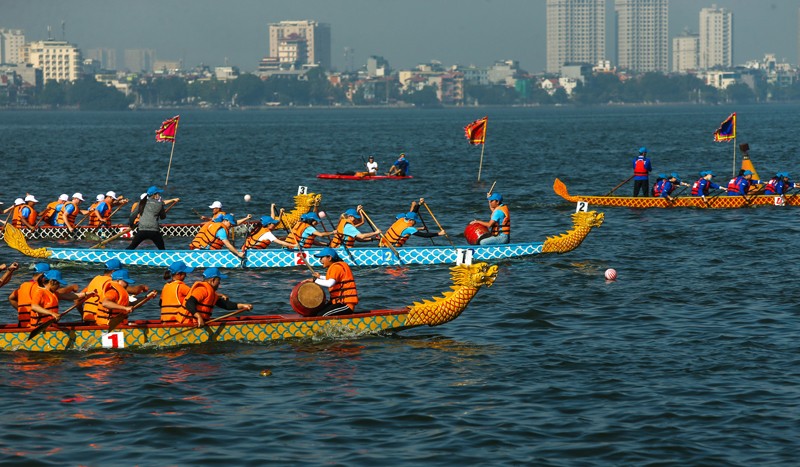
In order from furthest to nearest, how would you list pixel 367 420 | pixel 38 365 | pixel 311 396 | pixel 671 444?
pixel 38 365, pixel 311 396, pixel 367 420, pixel 671 444

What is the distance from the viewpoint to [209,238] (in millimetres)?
32156

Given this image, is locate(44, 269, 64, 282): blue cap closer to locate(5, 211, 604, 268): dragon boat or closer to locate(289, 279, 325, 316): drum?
locate(289, 279, 325, 316): drum

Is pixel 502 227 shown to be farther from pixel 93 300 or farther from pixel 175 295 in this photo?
pixel 93 300

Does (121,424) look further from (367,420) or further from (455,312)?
(455,312)

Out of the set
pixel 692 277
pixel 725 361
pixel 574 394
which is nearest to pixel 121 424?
pixel 574 394

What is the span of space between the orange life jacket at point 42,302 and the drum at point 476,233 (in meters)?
14.0

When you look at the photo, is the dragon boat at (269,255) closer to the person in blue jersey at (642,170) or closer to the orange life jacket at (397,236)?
the orange life jacket at (397,236)

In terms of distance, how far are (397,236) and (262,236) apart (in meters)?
3.62

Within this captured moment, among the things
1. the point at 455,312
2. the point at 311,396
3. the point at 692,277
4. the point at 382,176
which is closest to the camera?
the point at 311,396

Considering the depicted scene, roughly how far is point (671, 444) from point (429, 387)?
14.8 feet

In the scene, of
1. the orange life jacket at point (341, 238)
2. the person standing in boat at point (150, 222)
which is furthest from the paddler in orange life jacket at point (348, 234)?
the person standing in boat at point (150, 222)

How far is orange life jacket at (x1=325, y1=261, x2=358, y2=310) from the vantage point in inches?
904

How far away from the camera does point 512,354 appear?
74.3ft

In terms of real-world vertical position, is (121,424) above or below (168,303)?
below
